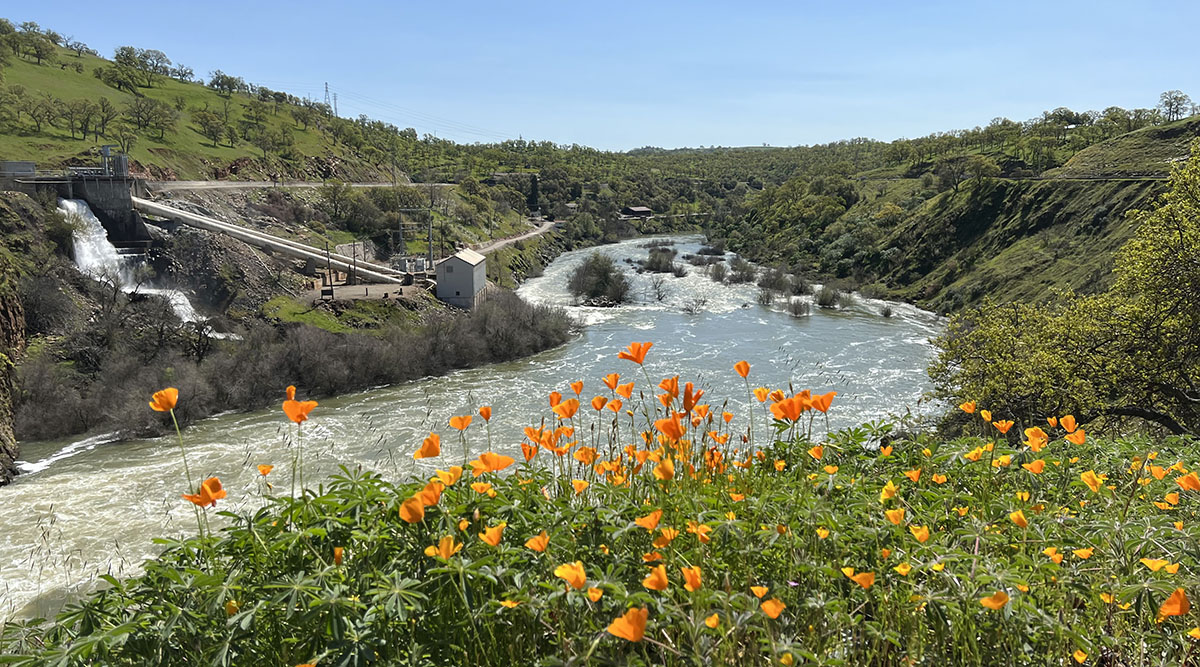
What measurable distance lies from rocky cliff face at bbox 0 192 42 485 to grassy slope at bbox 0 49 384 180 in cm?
1302

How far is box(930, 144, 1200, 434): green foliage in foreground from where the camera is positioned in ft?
29.1

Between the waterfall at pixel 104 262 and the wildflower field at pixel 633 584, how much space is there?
29.9 m

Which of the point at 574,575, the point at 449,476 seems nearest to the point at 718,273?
the point at 449,476

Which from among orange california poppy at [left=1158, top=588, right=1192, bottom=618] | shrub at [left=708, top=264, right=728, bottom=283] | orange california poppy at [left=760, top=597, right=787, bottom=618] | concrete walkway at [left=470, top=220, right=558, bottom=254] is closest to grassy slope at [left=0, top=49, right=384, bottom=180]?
concrete walkway at [left=470, top=220, right=558, bottom=254]

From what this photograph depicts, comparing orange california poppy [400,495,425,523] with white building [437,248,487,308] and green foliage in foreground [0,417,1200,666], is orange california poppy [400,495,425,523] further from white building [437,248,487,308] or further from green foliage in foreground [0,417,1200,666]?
white building [437,248,487,308]

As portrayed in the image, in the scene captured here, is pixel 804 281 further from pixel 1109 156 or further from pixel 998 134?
pixel 998 134

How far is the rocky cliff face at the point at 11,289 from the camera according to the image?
17.5 meters

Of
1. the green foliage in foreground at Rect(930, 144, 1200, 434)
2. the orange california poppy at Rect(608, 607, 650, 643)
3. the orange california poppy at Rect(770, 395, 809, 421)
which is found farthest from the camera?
the green foliage in foreground at Rect(930, 144, 1200, 434)

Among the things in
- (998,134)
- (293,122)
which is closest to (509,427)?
(293,122)

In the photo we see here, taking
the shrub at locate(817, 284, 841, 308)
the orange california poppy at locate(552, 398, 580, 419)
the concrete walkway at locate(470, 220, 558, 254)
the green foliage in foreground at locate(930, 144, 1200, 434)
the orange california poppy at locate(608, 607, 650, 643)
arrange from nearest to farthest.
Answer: the orange california poppy at locate(608, 607, 650, 643)
the orange california poppy at locate(552, 398, 580, 419)
the green foliage in foreground at locate(930, 144, 1200, 434)
the shrub at locate(817, 284, 841, 308)
the concrete walkway at locate(470, 220, 558, 254)

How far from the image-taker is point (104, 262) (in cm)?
2947

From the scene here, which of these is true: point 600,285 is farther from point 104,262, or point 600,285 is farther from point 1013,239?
point 1013,239

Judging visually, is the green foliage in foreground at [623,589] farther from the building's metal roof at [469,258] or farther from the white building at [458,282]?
the building's metal roof at [469,258]

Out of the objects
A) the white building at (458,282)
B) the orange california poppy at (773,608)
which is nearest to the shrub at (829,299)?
the white building at (458,282)
